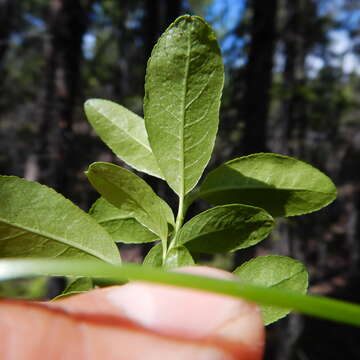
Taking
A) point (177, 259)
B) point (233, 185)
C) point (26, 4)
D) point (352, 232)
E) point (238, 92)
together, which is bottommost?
point (352, 232)

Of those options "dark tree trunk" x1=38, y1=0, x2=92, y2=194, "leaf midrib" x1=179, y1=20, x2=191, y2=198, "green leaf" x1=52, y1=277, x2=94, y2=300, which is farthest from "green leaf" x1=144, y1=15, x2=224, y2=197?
"dark tree trunk" x1=38, y1=0, x2=92, y2=194

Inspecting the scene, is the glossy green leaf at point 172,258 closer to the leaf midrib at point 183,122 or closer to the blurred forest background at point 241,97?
the leaf midrib at point 183,122

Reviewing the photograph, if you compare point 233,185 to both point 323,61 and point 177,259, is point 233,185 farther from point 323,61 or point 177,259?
point 323,61

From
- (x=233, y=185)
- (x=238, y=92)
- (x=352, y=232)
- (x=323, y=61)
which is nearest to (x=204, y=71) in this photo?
(x=233, y=185)

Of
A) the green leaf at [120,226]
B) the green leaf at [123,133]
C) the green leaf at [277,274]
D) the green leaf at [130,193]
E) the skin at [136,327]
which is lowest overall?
the skin at [136,327]

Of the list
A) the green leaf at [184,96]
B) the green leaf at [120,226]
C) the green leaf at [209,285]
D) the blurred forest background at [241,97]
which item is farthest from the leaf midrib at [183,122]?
the blurred forest background at [241,97]
